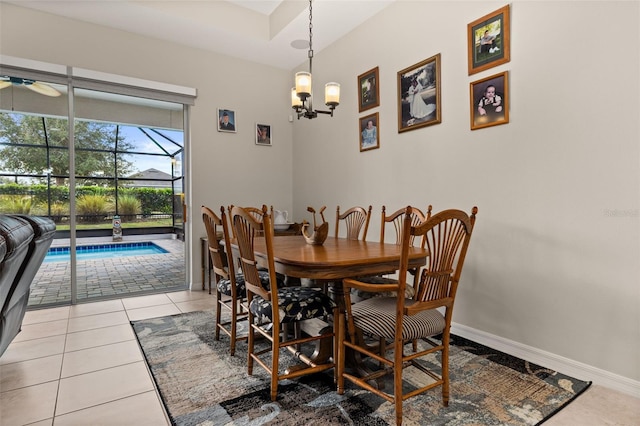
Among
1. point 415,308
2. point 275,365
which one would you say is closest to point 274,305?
point 275,365

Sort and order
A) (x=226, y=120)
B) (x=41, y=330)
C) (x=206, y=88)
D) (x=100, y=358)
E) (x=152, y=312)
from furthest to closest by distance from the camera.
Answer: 1. (x=226, y=120)
2. (x=206, y=88)
3. (x=152, y=312)
4. (x=41, y=330)
5. (x=100, y=358)

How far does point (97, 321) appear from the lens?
318cm

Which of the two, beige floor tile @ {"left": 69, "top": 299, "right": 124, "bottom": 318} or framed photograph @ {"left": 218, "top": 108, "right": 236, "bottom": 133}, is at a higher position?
framed photograph @ {"left": 218, "top": 108, "right": 236, "bottom": 133}

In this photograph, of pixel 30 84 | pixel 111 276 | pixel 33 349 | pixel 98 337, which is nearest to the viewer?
pixel 33 349

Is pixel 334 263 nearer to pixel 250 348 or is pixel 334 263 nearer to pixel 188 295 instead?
pixel 250 348

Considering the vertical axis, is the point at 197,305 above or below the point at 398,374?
below

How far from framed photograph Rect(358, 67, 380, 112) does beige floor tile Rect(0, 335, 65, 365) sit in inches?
135

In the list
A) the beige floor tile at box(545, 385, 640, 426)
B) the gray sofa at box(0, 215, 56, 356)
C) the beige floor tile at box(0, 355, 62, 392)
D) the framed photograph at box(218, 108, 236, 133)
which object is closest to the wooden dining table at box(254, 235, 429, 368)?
the beige floor tile at box(545, 385, 640, 426)

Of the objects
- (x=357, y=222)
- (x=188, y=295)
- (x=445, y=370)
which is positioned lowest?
(x=188, y=295)

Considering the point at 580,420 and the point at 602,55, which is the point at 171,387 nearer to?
the point at 580,420

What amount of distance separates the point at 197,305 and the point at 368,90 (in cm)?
293

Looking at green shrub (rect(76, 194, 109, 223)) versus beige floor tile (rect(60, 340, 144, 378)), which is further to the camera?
green shrub (rect(76, 194, 109, 223))

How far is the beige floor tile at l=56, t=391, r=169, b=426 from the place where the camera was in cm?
167

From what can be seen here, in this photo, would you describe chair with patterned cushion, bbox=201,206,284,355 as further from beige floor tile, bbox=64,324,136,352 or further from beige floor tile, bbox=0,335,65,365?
beige floor tile, bbox=0,335,65,365
